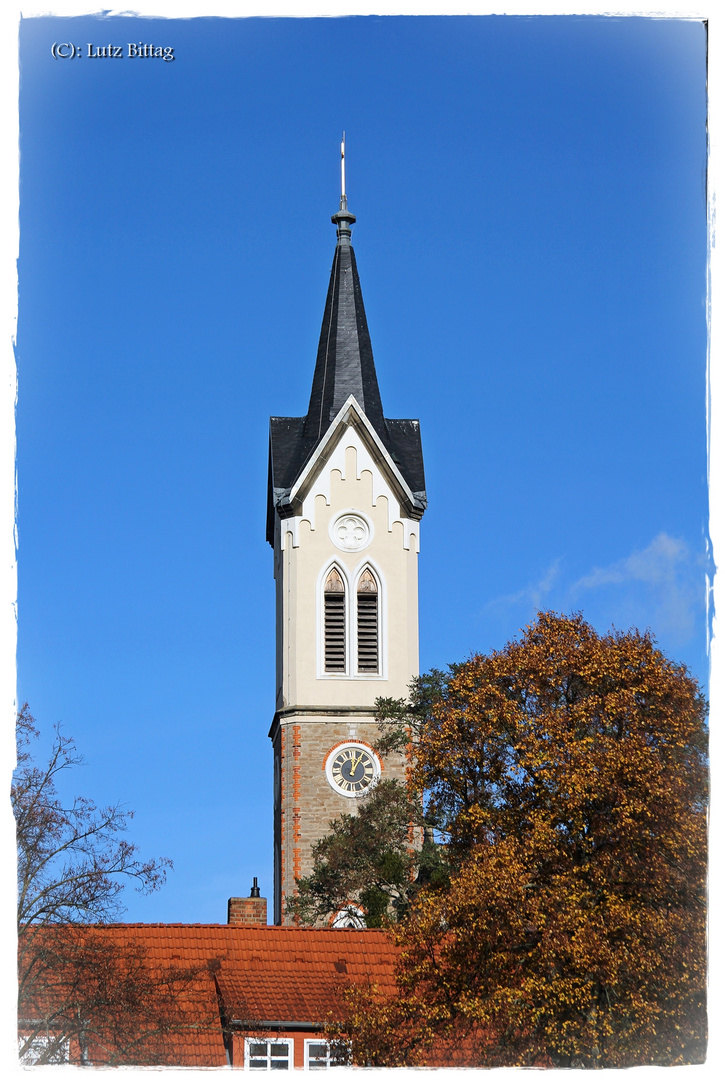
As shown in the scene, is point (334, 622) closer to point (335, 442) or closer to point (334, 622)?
point (334, 622)

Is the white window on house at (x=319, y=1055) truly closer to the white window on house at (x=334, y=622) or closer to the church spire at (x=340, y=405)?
the white window on house at (x=334, y=622)

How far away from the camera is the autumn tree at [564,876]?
2117cm

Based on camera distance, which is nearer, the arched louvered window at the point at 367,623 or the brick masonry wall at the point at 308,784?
the brick masonry wall at the point at 308,784

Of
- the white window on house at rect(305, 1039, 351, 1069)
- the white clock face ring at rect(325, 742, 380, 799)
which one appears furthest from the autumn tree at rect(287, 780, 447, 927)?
the white window on house at rect(305, 1039, 351, 1069)

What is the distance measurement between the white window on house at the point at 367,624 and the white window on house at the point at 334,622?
46 centimetres

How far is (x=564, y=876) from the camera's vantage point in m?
22.0

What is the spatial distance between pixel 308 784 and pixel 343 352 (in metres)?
12.9

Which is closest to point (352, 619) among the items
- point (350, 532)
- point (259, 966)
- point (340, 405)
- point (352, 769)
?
point (350, 532)

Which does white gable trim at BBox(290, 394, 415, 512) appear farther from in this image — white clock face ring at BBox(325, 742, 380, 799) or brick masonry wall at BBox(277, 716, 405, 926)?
white clock face ring at BBox(325, 742, 380, 799)

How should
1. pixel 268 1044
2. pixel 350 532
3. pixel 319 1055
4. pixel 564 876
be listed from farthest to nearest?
pixel 350 532 → pixel 319 1055 → pixel 268 1044 → pixel 564 876

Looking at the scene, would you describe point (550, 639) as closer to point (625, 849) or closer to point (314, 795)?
point (625, 849)

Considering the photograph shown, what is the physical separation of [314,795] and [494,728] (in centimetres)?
2160

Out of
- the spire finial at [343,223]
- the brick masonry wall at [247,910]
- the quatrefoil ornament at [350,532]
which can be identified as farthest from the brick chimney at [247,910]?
the spire finial at [343,223]

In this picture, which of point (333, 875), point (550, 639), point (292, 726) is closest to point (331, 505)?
point (292, 726)
